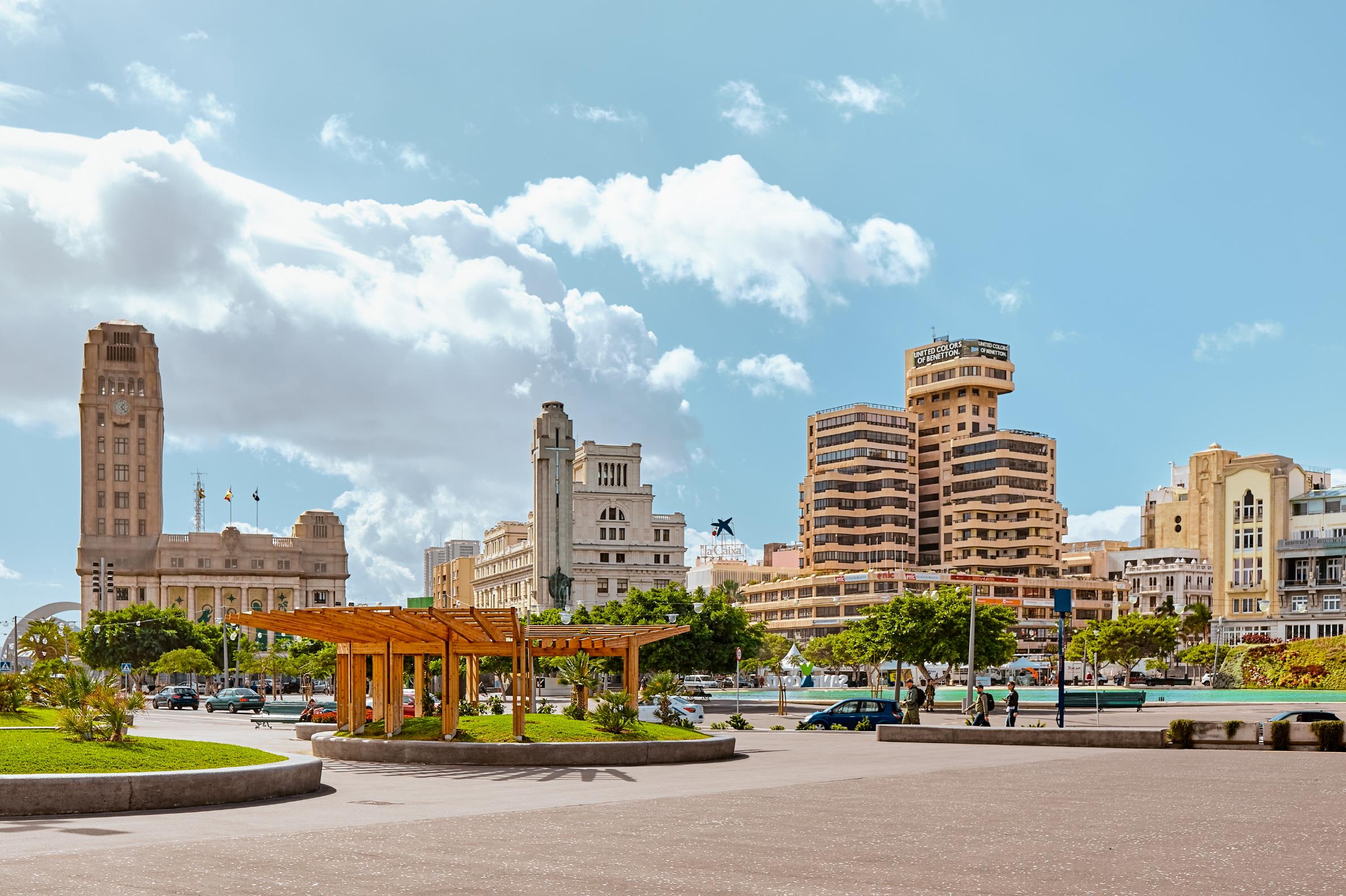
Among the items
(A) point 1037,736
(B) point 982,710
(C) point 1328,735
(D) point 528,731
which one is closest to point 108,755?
(D) point 528,731

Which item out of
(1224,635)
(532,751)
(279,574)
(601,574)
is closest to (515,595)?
(601,574)

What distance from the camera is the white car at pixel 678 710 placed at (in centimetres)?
4205

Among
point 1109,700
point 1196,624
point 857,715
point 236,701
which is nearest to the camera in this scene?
point 857,715

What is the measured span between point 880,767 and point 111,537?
16809 centimetres

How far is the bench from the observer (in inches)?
A: 2589

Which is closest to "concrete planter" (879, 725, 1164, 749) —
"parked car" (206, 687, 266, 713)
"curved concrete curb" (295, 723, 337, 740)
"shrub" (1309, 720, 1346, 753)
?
"shrub" (1309, 720, 1346, 753)

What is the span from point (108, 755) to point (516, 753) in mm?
8828

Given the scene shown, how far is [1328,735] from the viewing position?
3194 cm

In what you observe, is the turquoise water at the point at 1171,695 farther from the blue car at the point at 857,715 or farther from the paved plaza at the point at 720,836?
the paved plaza at the point at 720,836

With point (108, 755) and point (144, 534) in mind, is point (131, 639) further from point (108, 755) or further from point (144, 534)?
point (108, 755)

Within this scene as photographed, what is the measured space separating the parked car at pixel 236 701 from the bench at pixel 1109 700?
3850 cm

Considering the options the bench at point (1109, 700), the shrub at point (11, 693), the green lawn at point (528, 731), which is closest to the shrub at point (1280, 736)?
the green lawn at point (528, 731)

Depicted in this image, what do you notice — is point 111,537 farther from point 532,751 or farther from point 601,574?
point 532,751

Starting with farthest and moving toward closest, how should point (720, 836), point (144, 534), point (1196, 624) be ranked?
point (144, 534) → point (1196, 624) → point (720, 836)
